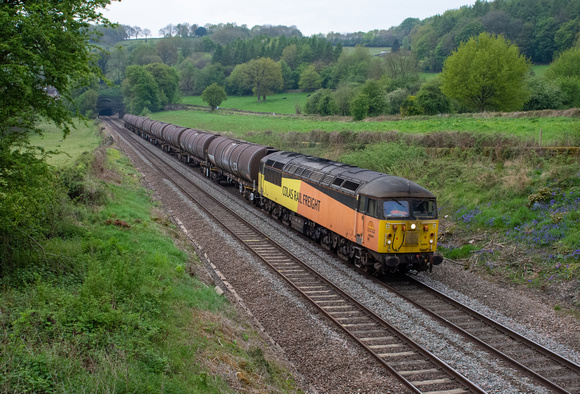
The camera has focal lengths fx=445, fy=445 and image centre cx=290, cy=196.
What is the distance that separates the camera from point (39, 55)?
9500 millimetres

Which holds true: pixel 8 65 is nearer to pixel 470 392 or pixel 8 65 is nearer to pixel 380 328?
pixel 380 328

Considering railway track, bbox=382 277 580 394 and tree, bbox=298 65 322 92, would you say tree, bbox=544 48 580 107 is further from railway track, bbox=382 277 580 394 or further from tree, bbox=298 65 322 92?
tree, bbox=298 65 322 92

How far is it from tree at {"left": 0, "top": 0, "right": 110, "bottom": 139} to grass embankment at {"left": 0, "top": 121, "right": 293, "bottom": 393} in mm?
3213

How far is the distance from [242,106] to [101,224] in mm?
93667

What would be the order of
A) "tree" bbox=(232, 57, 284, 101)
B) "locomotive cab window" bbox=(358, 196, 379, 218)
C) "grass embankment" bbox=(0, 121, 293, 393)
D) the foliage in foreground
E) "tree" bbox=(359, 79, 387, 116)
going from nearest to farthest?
"grass embankment" bbox=(0, 121, 293, 393) → "locomotive cab window" bbox=(358, 196, 379, 218) → the foliage in foreground → "tree" bbox=(359, 79, 387, 116) → "tree" bbox=(232, 57, 284, 101)

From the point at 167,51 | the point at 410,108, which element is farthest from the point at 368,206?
the point at 167,51

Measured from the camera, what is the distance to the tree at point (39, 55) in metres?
9.00

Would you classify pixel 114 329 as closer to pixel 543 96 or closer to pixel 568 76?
pixel 543 96

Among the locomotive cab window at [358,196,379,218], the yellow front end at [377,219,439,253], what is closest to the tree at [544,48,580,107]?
the yellow front end at [377,219,439,253]

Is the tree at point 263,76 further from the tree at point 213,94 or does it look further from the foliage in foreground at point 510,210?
the foliage in foreground at point 510,210

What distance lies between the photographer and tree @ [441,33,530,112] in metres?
46.2

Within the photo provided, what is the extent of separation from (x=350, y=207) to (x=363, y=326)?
16.9 feet

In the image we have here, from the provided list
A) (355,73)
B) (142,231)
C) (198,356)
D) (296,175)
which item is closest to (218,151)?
(296,175)

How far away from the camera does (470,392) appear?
8547mm
